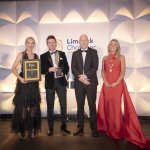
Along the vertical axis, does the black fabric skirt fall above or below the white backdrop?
below

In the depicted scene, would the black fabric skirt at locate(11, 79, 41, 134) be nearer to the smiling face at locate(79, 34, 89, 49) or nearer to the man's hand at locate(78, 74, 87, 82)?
the man's hand at locate(78, 74, 87, 82)

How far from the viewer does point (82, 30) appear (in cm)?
518

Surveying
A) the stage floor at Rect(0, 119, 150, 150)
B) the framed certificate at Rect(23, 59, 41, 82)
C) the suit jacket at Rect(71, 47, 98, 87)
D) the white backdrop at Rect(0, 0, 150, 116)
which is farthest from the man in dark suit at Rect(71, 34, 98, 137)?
the white backdrop at Rect(0, 0, 150, 116)

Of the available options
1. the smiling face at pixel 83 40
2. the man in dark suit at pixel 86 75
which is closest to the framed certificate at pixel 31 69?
the man in dark suit at pixel 86 75

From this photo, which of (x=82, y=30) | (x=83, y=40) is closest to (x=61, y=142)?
(x=83, y=40)

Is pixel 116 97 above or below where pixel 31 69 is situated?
below

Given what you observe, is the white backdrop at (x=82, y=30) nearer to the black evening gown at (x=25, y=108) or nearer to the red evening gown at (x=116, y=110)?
the red evening gown at (x=116, y=110)

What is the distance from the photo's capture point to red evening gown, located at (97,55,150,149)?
12.4 ft

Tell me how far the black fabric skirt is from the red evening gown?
1.46 meters

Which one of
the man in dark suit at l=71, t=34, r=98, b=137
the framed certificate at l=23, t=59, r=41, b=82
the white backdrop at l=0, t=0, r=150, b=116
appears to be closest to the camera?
the framed certificate at l=23, t=59, r=41, b=82

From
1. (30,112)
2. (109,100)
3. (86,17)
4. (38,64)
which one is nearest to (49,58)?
(38,64)

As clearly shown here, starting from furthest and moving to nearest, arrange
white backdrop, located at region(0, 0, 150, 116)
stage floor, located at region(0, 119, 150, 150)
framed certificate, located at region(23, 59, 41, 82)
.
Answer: white backdrop, located at region(0, 0, 150, 116) < framed certificate, located at region(23, 59, 41, 82) < stage floor, located at region(0, 119, 150, 150)

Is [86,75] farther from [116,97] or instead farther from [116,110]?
[116,110]

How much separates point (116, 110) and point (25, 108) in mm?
1858
